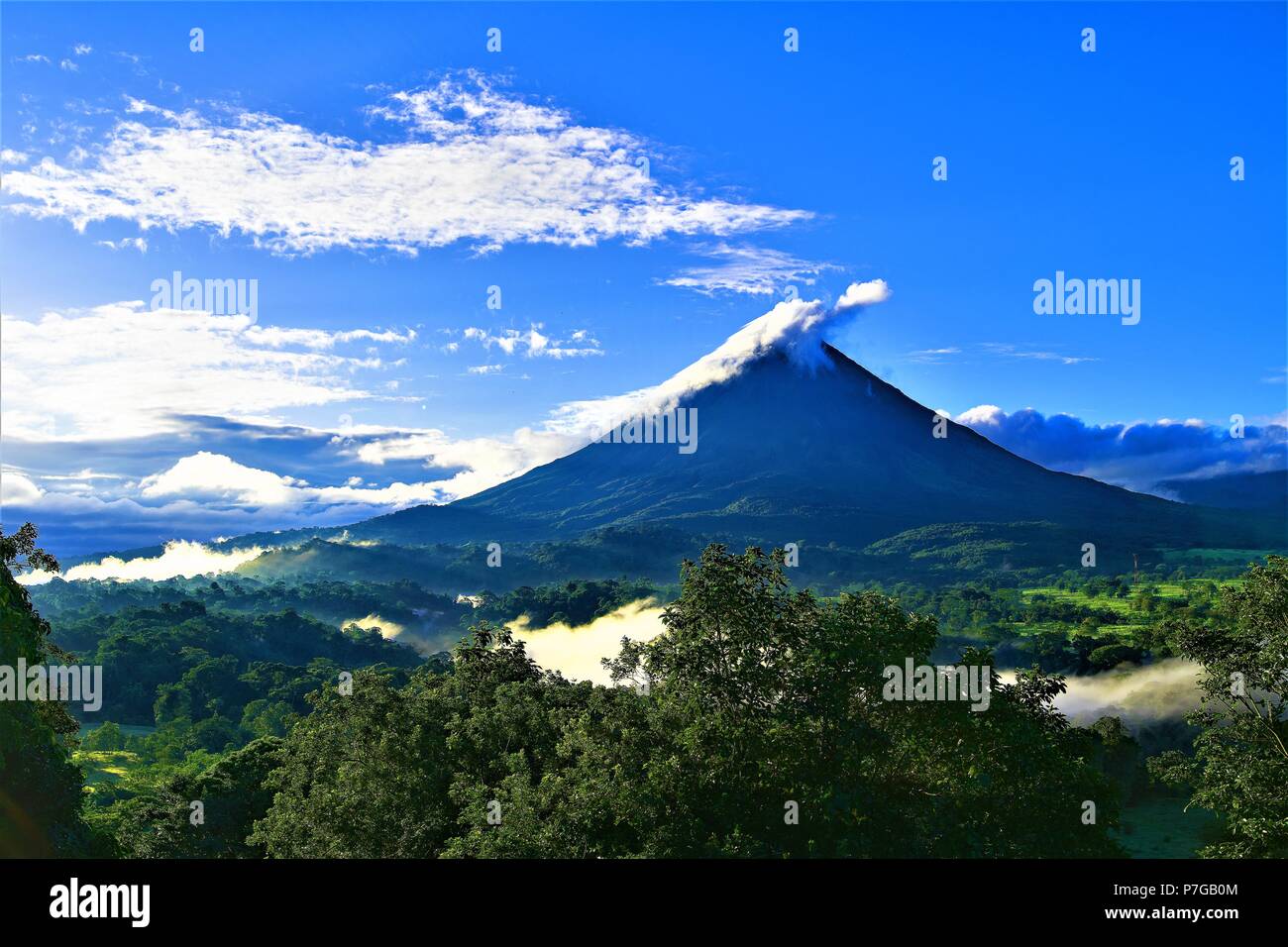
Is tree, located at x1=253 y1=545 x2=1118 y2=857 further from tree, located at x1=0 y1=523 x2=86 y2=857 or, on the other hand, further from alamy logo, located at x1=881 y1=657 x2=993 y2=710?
tree, located at x1=0 y1=523 x2=86 y2=857

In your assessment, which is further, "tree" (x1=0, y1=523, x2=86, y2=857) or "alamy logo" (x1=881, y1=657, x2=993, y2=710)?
"alamy logo" (x1=881, y1=657, x2=993, y2=710)

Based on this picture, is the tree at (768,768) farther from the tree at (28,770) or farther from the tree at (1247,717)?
the tree at (28,770)

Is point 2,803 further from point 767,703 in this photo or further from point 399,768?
point 767,703
